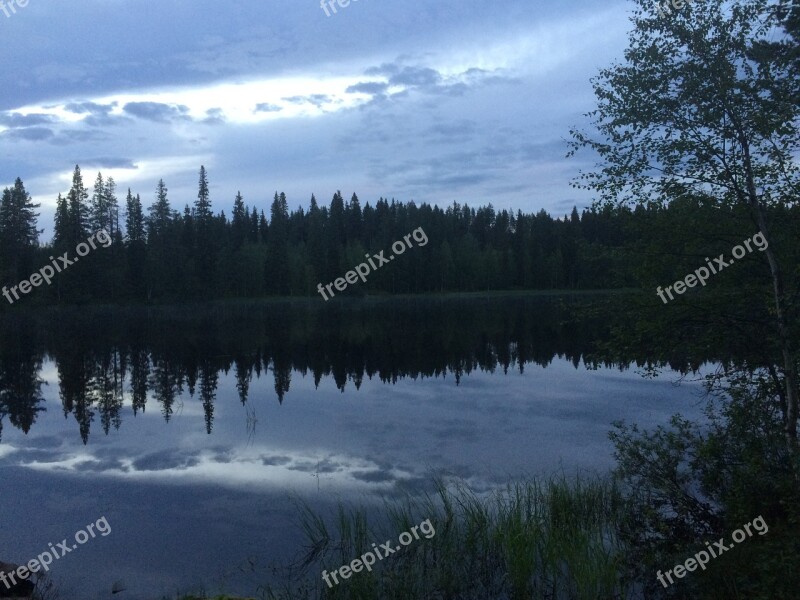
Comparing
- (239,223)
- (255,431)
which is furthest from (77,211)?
(255,431)

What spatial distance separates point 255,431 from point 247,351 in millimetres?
22533

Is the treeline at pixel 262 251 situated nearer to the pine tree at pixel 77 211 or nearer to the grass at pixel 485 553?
the pine tree at pixel 77 211

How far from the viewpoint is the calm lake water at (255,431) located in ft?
42.8

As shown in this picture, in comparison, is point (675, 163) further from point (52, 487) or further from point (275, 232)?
point (275, 232)

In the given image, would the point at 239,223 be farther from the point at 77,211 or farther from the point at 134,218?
the point at 77,211

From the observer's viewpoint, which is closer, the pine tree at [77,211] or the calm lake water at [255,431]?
the calm lake water at [255,431]

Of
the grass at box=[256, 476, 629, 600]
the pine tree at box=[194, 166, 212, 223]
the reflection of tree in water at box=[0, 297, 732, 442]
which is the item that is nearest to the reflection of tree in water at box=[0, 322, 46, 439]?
the reflection of tree in water at box=[0, 297, 732, 442]

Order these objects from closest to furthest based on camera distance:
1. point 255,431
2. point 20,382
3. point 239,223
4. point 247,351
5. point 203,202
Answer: point 255,431 → point 20,382 → point 247,351 → point 203,202 → point 239,223

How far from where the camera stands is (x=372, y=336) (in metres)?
52.8

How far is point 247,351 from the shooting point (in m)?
45.0

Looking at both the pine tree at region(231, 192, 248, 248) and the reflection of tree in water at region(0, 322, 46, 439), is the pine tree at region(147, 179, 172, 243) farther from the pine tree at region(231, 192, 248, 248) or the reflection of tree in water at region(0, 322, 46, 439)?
the reflection of tree in water at region(0, 322, 46, 439)

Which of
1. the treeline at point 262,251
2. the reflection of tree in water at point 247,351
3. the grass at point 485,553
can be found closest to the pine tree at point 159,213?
the treeline at point 262,251

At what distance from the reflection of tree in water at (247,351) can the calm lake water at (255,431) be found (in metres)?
0.22

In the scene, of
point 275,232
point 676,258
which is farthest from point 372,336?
point 275,232
